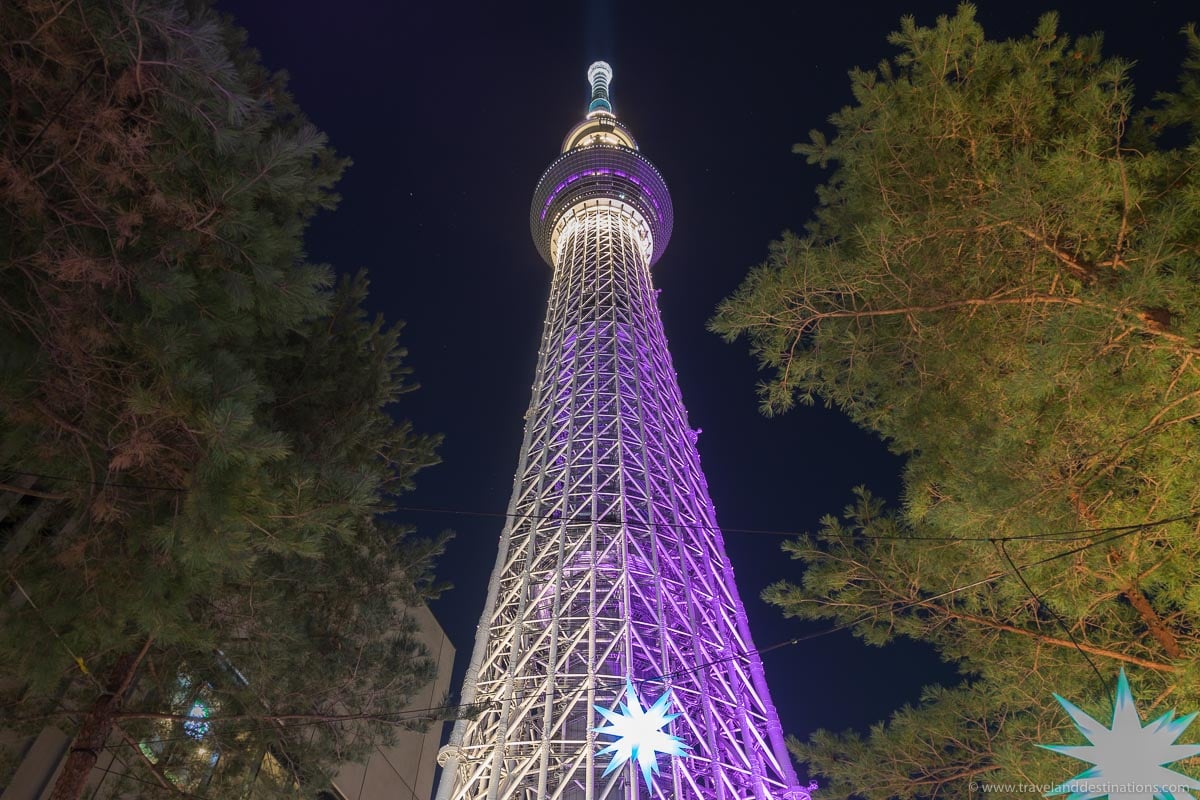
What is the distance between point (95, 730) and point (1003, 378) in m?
7.43

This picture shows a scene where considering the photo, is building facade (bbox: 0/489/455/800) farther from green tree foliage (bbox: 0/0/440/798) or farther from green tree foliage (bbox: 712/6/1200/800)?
green tree foliage (bbox: 712/6/1200/800)

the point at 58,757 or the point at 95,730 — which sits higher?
the point at 58,757

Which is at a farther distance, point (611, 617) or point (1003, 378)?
point (611, 617)

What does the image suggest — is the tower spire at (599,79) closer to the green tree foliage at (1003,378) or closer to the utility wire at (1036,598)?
the green tree foliage at (1003,378)

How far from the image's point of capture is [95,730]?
4926 mm

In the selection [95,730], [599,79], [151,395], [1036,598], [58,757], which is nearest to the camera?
[151,395]

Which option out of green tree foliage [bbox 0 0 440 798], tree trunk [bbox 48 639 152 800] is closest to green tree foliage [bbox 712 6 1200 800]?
green tree foliage [bbox 0 0 440 798]

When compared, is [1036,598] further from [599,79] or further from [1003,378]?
[599,79]

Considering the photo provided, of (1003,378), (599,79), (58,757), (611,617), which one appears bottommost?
(58,757)

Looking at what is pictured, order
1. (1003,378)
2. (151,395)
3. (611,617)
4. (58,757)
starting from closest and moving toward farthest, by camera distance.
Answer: (151,395) < (1003,378) < (58,757) < (611,617)

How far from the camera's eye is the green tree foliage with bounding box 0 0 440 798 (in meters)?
4.25

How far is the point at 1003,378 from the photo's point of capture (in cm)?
617

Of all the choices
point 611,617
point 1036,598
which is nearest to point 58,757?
point 611,617

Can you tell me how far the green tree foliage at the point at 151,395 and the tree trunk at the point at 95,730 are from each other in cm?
1
